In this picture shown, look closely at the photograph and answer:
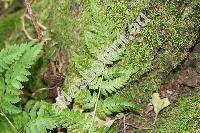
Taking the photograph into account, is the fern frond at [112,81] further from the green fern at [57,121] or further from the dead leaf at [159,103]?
the dead leaf at [159,103]

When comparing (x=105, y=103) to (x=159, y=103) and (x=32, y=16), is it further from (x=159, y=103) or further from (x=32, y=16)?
(x=32, y=16)

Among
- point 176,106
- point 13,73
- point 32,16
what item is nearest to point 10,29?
point 32,16

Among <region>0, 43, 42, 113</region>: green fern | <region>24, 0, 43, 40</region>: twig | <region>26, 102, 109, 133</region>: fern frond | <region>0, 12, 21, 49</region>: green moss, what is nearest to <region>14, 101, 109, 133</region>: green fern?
<region>26, 102, 109, 133</region>: fern frond

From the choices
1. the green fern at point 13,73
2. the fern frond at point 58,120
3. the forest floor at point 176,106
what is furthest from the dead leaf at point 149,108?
the green fern at point 13,73

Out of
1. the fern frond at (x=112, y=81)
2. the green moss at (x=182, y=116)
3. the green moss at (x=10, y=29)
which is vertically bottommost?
the green moss at (x=182, y=116)

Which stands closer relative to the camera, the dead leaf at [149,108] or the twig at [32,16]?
the dead leaf at [149,108]

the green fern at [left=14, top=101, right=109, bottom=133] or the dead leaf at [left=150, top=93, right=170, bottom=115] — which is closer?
the green fern at [left=14, top=101, right=109, bottom=133]

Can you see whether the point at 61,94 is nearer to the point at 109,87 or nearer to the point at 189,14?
the point at 109,87

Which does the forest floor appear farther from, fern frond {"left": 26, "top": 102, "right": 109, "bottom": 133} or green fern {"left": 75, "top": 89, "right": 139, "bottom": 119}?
fern frond {"left": 26, "top": 102, "right": 109, "bottom": 133}

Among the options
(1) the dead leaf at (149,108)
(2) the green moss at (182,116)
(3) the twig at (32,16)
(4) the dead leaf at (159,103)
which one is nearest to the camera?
(2) the green moss at (182,116)
